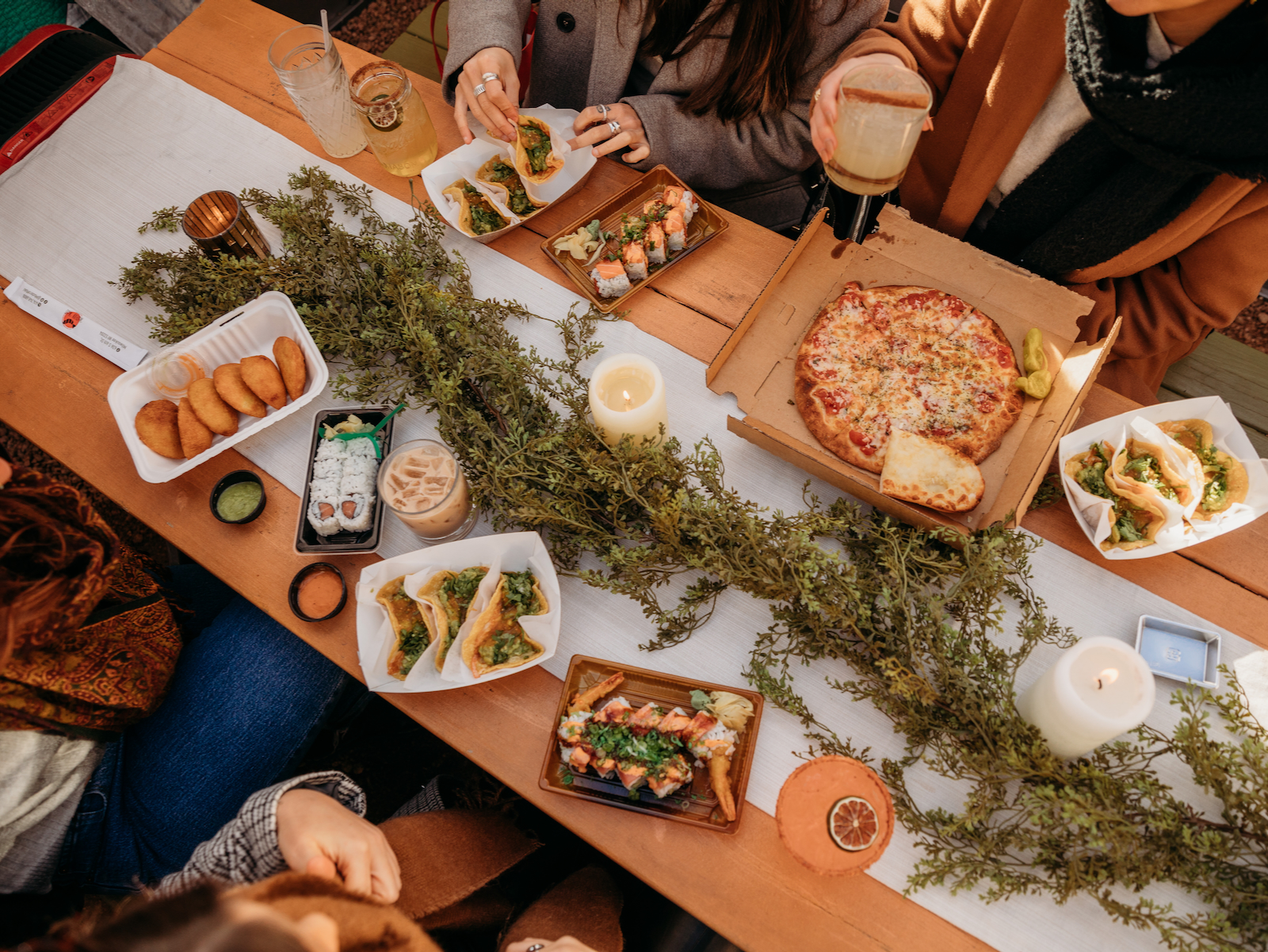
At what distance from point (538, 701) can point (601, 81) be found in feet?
6.16

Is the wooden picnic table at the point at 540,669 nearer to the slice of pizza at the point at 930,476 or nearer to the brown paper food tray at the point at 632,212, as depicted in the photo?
the brown paper food tray at the point at 632,212

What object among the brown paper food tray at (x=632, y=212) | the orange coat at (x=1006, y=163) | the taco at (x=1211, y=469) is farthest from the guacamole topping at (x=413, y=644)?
the orange coat at (x=1006, y=163)

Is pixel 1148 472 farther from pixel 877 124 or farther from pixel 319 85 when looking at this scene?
pixel 319 85

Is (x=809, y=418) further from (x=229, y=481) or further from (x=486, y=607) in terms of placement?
(x=229, y=481)

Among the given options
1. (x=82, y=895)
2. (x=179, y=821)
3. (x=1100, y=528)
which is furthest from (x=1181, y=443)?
(x=82, y=895)

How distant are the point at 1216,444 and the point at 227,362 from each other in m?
2.42

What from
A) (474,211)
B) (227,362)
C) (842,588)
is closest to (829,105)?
(474,211)

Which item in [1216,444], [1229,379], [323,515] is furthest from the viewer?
[1229,379]

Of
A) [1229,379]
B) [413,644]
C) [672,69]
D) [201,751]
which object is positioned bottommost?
[201,751]

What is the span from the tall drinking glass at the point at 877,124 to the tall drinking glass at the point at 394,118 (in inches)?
46.7

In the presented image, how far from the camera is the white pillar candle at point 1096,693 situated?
43.3 inches

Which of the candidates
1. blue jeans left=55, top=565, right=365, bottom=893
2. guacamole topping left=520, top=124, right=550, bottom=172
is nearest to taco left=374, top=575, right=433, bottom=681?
blue jeans left=55, top=565, right=365, bottom=893

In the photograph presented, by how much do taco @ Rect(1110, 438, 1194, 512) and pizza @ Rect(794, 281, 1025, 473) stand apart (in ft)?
0.84

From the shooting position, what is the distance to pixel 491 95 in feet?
6.07
